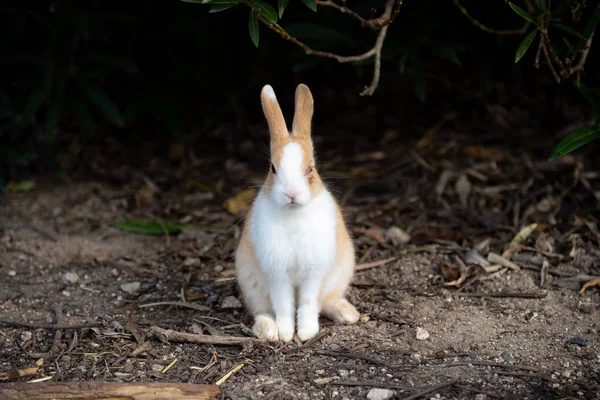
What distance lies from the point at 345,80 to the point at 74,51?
A: 10.5 ft

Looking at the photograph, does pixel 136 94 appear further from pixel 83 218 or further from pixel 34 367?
pixel 34 367

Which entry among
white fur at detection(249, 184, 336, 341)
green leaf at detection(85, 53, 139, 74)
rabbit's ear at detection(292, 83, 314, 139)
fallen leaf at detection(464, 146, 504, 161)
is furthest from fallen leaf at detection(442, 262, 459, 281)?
green leaf at detection(85, 53, 139, 74)

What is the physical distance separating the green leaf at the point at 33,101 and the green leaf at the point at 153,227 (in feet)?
3.82

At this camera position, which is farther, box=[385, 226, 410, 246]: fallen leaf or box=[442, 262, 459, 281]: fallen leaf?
box=[385, 226, 410, 246]: fallen leaf

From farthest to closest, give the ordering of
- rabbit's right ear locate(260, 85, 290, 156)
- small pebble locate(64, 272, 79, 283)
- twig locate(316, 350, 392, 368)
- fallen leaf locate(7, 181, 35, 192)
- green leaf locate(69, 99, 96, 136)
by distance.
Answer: fallen leaf locate(7, 181, 35, 192) → green leaf locate(69, 99, 96, 136) → small pebble locate(64, 272, 79, 283) → rabbit's right ear locate(260, 85, 290, 156) → twig locate(316, 350, 392, 368)

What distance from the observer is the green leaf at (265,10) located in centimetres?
429

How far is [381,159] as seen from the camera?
7.51 metres

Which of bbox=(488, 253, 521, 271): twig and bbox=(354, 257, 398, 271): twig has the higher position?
bbox=(488, 253, 521, 271): twig

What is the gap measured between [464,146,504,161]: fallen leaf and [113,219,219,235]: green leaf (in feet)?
8.88

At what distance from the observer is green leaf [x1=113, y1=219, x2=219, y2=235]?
20.6 feet

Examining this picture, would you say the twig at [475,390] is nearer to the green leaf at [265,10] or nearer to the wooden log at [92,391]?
the wooden log at [92,391]

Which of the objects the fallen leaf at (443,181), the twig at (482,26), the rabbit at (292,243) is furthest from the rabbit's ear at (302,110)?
the fallen leaf at (443,181)

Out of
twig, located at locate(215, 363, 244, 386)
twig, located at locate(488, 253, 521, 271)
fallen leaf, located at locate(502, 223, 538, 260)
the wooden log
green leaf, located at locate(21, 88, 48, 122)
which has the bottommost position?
twig, located at locate(215, 363, 244, 386)

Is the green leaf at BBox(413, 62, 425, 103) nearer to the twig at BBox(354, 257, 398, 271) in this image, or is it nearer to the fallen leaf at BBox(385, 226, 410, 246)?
the fallen leaf at BBox(385, 226, 410, 246)
